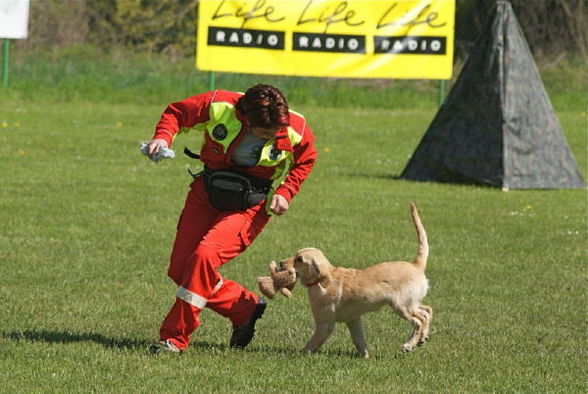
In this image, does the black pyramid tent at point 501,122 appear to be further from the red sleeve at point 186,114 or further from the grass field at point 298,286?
the red sleeve at point 186,114

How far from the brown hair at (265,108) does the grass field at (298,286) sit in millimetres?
1350

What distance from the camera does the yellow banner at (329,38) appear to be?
22.2 metres

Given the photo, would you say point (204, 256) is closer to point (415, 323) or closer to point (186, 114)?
point (186, 114)

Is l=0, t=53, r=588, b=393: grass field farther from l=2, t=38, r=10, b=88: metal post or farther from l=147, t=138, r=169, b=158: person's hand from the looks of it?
l=2, t=38, r=10, b=88: metal post

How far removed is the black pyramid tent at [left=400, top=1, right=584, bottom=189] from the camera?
16969mm

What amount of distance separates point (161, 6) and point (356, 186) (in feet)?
45.5

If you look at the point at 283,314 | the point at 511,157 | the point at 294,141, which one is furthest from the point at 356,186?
the point at 294,141

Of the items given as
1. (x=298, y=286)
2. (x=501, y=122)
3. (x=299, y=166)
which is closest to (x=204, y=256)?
(x=299, y=166)

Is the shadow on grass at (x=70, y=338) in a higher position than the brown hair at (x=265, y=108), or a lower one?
lower

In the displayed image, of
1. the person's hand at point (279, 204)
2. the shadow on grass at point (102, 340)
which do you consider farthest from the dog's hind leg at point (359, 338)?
the person's hand at point (279, 204)

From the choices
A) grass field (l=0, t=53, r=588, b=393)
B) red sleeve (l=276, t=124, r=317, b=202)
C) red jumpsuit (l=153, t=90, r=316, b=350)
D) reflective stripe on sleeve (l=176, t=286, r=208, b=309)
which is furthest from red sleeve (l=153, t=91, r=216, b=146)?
grass field (l=0, t=53, r=588, b=393)

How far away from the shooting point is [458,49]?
2883 cm

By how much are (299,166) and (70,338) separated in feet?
5.83

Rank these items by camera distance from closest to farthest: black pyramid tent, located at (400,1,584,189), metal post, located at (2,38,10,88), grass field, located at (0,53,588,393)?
grass field, located at (0,53,588,393) → black pyramid tent, located at (400,1,584,189) → metal post, located at (2,38,10,88)
